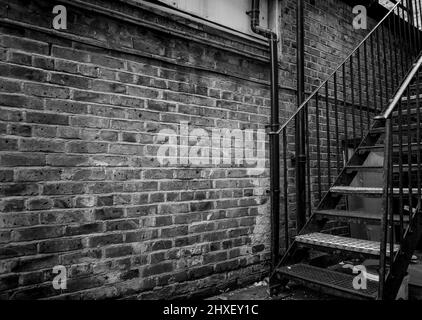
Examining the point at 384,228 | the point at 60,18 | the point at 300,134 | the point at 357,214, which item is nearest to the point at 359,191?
the point at 357,214

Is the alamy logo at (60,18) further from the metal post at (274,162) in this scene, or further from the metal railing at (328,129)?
the metal railing at (328,129)

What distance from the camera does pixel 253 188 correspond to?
324 cm

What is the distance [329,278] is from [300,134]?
1560 mm

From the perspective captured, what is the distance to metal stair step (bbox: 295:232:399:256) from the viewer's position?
89.8 inches

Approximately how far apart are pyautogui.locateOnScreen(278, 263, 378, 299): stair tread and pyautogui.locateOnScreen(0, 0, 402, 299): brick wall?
588mm

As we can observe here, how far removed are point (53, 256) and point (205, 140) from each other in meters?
1.51

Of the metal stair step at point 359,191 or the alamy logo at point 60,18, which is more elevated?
the alamy logo at point 60,18

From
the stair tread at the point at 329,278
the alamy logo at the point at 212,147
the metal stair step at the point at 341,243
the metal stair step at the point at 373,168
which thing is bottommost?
the stair tread at the point at 329,278

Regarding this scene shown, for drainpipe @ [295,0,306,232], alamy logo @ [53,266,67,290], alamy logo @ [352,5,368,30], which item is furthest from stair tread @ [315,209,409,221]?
alamy logo @ [352,5,368,30]

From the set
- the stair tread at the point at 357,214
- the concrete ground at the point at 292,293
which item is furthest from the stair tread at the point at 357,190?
the concrete ground at the point at 292,293

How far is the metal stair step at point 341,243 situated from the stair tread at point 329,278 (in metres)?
0.23

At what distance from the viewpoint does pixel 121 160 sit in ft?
8.01

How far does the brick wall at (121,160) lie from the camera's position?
6.75 ft
